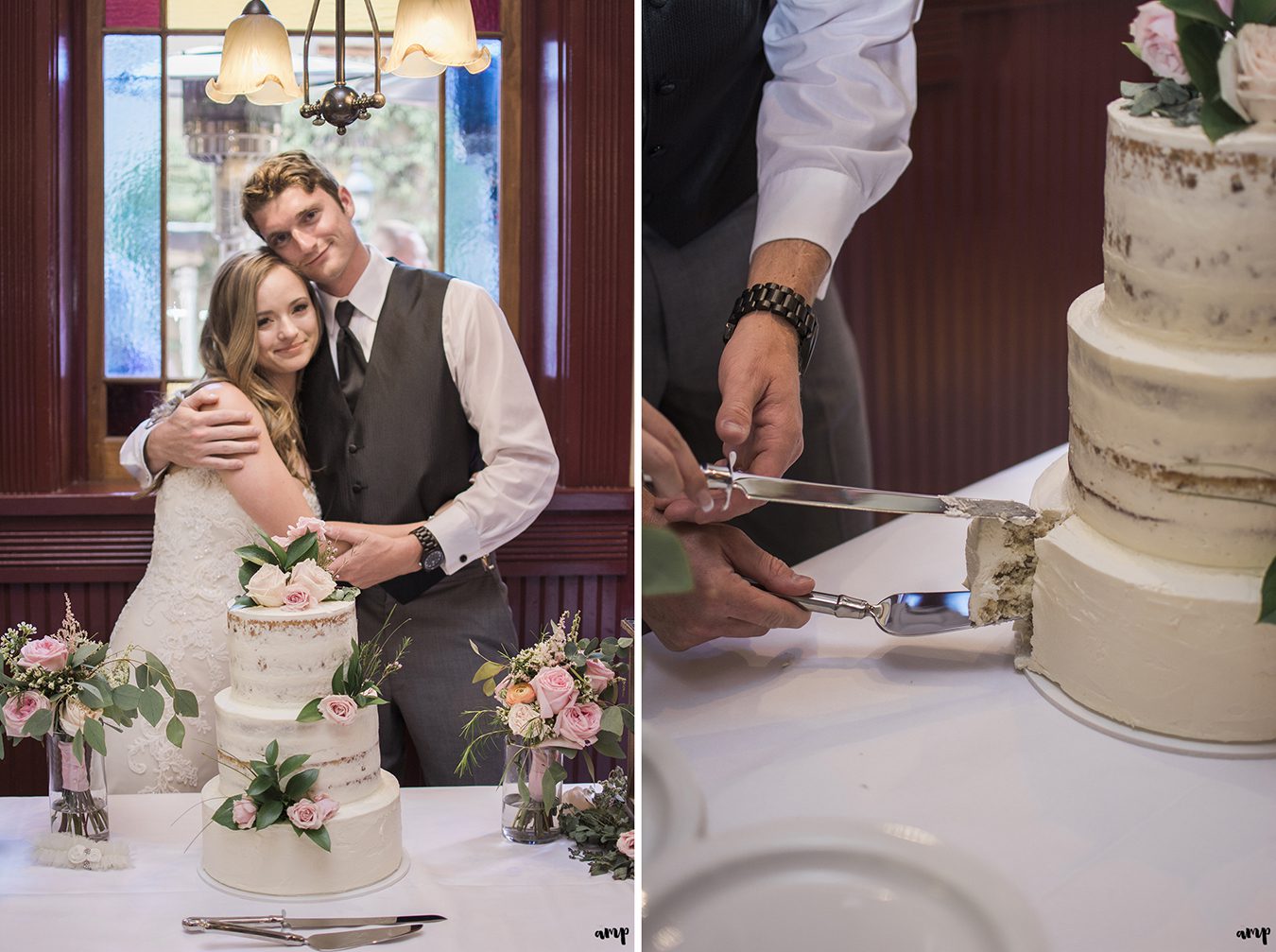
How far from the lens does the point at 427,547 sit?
1.27 m

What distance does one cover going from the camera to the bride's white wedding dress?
1233 mm

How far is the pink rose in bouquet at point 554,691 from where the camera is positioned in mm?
1237

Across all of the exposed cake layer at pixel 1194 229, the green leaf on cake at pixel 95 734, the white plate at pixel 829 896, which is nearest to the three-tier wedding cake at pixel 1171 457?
the exposed cake layer at pixel 1194 229

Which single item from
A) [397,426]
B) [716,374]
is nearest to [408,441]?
[397,426]

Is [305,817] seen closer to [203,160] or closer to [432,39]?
[203,160]

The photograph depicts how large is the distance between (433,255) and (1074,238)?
801mm

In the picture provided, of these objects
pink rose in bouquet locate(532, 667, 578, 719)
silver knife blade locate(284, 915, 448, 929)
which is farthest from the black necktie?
silver knife blade locate(284, 915, 448, 929)

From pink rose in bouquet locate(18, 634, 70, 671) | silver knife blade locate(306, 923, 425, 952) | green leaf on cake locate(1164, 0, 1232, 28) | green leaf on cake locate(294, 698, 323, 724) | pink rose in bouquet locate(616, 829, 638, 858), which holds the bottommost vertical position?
silver knife blade locate(306, 923, 425, 952)

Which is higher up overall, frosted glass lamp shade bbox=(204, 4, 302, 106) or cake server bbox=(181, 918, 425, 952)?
frosted glass lamp shade bbox=(204, 4, 302, 106)

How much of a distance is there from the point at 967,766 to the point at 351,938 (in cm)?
68

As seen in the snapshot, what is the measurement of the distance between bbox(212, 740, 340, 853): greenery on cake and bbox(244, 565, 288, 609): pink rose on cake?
0.13m

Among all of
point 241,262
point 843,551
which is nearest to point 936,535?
point 843,551

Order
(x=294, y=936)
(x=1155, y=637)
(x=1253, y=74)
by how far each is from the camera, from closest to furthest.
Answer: (x=1253, y=74), (x=1155, y=637), (x=294, y=936)

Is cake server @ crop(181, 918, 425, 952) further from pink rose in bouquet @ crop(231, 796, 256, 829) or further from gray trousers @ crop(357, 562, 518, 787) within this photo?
gray trousers @ crop(357, 562, 518, 787)
